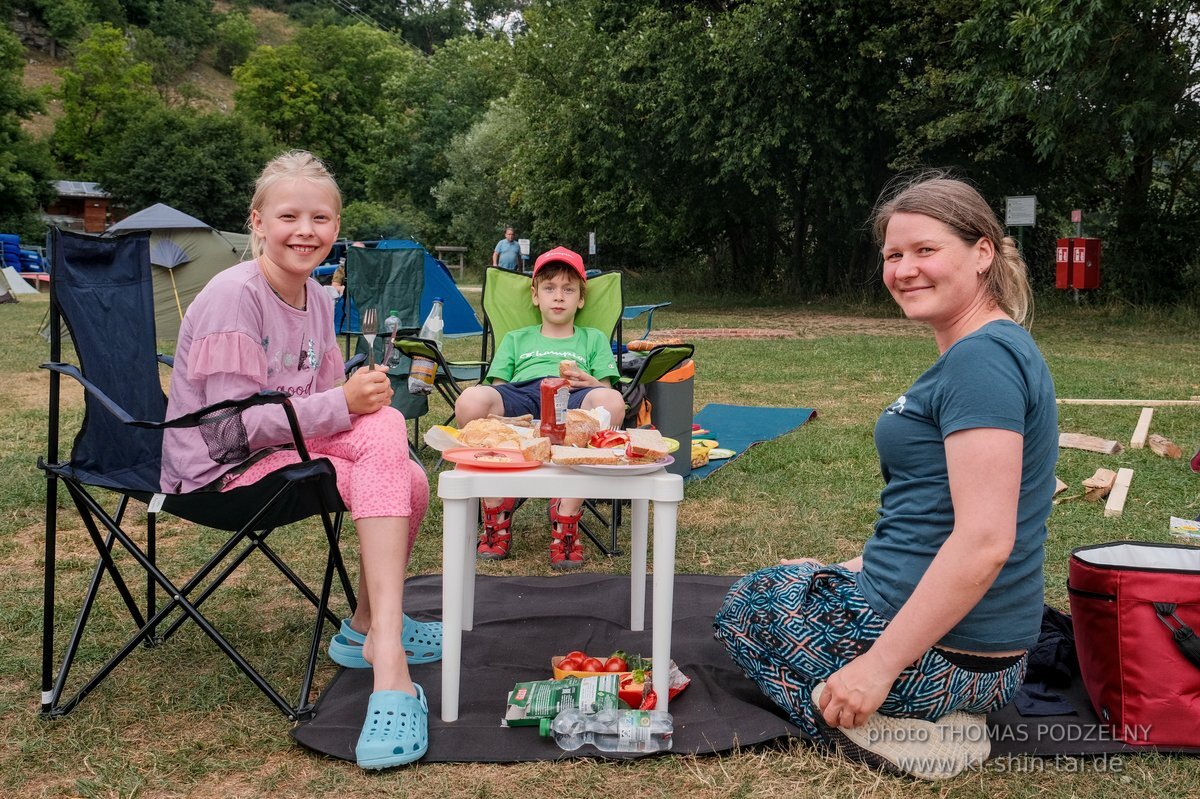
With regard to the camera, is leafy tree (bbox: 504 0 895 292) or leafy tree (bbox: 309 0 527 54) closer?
leafy tree (bbox: 504 0 895 292)

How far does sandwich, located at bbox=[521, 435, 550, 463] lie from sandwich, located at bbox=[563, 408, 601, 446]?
16 cm

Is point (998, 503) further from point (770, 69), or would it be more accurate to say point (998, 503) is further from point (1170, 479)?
point (770, 69)

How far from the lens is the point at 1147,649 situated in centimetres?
204

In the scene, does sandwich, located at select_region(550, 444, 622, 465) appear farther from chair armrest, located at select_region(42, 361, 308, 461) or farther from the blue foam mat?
the blue foam mat

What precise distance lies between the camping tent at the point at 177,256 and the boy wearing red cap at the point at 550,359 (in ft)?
30.7

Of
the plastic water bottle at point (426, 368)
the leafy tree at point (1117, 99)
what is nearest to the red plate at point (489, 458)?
the plastic water bottle at point (426, 368)

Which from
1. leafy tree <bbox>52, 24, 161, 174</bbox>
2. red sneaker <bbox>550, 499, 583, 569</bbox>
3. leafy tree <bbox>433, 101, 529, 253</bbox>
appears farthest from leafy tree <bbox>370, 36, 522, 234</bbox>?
red sneaker <bbox>550, 499, 583, 569</bbox>

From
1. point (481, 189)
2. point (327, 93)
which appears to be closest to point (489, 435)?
point (481, 189)

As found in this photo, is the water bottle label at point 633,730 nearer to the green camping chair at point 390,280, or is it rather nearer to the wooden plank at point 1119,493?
the wooden plank at point 1119,493

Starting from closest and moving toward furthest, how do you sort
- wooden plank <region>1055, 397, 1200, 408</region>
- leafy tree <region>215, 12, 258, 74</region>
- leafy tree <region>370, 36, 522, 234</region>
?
wooden plank <region>1055, 397, 1200, 408</region> → leafy tree <region>370, 36, 522, 234</region> → leafy tree <region>215, 12, 258, 74</region>

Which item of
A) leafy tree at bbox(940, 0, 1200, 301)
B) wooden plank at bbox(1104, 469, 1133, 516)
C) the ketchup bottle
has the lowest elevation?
wooden plank at bbox(1104, 469, 1133, 516)

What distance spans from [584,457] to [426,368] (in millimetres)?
1416

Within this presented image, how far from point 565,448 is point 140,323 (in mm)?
1182

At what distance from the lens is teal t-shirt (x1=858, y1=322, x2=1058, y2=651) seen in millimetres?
1712
